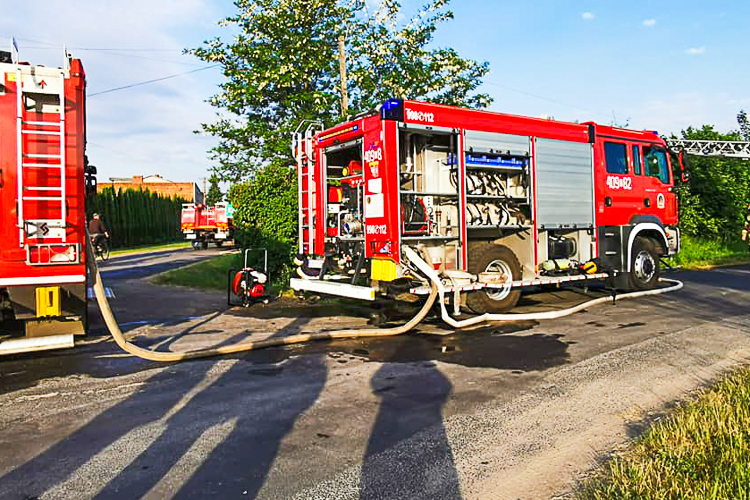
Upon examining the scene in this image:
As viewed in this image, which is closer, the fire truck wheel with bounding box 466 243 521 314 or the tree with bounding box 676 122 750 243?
the fire truck wheel with bounding box 466 243 521 314

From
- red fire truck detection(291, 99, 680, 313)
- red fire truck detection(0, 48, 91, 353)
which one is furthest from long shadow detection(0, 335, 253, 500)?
red fire truck detection(291, 99, 680, 313)

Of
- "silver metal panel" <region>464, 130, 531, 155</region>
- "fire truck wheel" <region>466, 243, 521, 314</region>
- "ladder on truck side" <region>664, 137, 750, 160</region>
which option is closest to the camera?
"silver metal panel" <region>464, 130, 531, 155</region>

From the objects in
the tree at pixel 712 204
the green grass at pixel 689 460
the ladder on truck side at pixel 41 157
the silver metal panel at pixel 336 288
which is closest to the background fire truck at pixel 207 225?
the tree at pixel 712 204

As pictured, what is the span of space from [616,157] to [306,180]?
18.8 feet

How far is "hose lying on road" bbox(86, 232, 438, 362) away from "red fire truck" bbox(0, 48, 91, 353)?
0.26m

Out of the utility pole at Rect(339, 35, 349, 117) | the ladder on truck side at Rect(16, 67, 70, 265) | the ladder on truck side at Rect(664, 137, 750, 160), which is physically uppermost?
the utility pole at Rect(339, 35, 349, 117)

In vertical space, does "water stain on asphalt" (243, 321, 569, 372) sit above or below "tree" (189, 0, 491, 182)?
below

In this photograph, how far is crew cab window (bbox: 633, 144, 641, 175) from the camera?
11477 mm

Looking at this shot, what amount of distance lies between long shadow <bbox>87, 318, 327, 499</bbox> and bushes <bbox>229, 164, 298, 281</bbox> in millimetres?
7115

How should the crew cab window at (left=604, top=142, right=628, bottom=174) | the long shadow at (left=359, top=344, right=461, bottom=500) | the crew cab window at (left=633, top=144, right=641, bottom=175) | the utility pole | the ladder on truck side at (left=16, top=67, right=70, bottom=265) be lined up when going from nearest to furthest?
the long shadow at (left=359, top=344, right=461, bottom=500) → the ladder on truck side at (left=16, top=67, right=70, bottom=265) → the crew cab window at (left=604, top=142, right=628, bottom=174) → the crew cab window at (left=633, top=144, right=641, bottom=175) → the utility pole

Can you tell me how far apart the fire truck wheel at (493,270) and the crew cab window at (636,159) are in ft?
11.6

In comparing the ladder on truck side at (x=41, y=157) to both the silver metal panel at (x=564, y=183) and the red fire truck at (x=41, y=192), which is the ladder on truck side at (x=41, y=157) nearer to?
the red fire truck at (x=41, y=192)

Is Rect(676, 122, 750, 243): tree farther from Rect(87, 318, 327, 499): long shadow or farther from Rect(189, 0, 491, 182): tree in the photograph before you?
Rect(87, 318, 327, 499): long shadow

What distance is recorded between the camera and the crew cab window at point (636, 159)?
11477 mm
